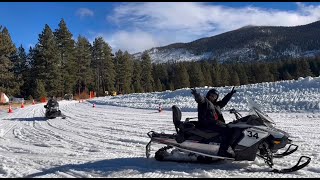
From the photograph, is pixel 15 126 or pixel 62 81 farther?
pixel 62 81

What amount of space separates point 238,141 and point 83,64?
6883cm

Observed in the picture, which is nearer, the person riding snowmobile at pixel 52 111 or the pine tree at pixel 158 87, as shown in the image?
the person riding snowmobile at pixel 52 111

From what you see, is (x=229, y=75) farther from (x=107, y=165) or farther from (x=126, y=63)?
(x=107, y=165)

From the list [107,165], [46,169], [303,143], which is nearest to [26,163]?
[46,169]

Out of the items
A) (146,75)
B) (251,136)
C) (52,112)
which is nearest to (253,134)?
(251,136)

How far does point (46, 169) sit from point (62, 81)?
189 feet

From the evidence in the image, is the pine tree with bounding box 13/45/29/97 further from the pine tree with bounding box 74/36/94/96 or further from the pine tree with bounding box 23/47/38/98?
the pine tree with bounding box 74/36/94/96

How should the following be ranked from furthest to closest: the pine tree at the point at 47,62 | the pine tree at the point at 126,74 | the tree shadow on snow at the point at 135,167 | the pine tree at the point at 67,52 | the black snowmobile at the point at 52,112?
the pine tree at the point at 126,74 < the pine tree at the point at 67,52 < the pine tree at the point at 47,62 < the black snowmobile at the point at 52,112 < the tree shadow on snow at the point at 135,167

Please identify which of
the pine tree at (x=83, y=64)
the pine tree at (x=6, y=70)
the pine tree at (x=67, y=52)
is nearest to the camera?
the pine tree at (x=6, y=70)

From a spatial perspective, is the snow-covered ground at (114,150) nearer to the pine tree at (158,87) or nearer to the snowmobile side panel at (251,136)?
the snowmobile side panel at (251,136)

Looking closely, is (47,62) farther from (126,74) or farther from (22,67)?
(126,74)

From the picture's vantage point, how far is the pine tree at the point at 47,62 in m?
59.6

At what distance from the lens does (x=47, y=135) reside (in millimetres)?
14156

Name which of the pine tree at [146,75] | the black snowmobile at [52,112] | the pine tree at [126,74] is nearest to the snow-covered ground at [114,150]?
the black snowmobile at [52,112]
